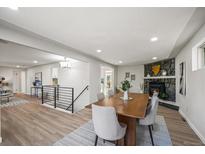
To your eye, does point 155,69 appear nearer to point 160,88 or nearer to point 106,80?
point 160,88

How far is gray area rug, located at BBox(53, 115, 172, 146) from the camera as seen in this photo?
207cm

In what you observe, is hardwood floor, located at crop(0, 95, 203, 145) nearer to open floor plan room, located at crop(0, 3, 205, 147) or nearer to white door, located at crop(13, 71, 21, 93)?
open floor plan room, located at crop(0, 3, 205, 147)

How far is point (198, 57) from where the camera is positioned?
2.50 meters

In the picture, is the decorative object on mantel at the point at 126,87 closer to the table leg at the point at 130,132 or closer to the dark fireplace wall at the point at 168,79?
the table leg at the point at 130,132

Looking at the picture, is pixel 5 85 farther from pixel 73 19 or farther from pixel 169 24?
pixel 169 24

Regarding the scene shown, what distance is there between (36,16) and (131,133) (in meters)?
2.43

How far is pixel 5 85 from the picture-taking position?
27.0 feet

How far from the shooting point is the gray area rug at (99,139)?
207cm

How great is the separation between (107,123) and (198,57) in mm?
2670

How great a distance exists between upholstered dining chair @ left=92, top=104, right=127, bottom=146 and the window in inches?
92.8

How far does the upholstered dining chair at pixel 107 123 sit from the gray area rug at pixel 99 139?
61cm

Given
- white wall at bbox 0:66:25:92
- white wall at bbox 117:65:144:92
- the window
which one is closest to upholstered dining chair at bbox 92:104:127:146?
the window

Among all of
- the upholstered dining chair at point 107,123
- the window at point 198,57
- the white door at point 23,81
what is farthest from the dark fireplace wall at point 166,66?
the white door at point 23,81
